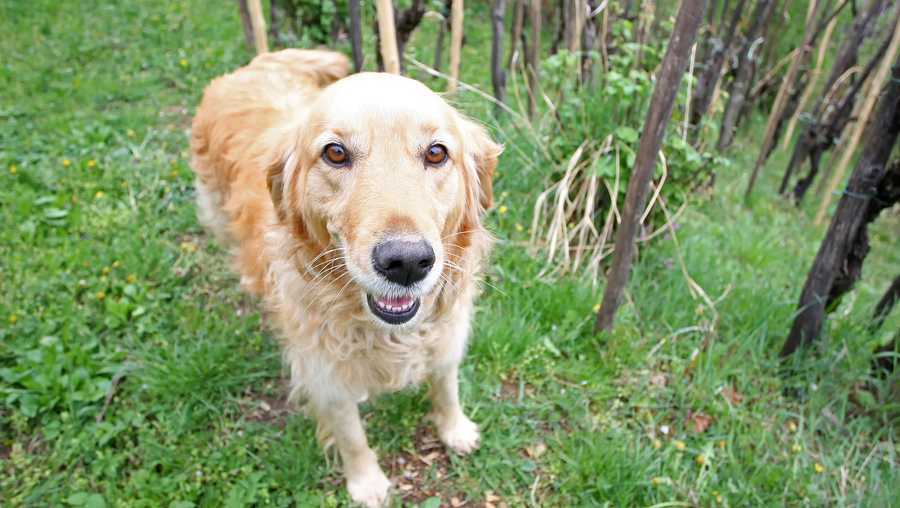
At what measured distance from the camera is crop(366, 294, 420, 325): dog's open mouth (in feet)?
5.80

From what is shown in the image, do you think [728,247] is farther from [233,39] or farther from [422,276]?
[233,39]

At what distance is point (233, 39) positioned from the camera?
229 inches

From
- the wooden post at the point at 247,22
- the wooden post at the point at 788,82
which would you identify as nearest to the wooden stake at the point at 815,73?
the wooden post at the point at 788,82

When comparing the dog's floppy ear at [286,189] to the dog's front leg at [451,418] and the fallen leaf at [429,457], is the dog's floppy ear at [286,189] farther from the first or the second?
the fallen leaf at [429,457]

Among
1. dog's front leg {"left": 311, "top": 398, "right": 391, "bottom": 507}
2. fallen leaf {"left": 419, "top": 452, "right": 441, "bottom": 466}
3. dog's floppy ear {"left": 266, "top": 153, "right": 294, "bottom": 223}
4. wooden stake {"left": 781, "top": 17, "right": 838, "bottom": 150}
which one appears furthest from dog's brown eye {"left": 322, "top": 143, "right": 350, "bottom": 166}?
wooden stake {"left": 781, "top": 17, "right": 838, "bottom": 150}

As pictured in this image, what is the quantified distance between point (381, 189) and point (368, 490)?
1.32 metres

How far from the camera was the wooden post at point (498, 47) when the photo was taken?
3.65m

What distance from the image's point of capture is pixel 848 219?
8.32 ft

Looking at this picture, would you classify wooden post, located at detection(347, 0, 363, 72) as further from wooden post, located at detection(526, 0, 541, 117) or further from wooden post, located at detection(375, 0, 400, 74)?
wooden post, located at detection(526, 0, 541, 117)

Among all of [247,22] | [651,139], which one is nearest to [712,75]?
[651,139]

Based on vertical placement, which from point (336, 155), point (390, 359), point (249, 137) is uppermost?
point (336, 155)

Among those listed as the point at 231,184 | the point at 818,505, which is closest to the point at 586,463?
the point at 818,505

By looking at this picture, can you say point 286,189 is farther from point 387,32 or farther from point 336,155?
point 387,32

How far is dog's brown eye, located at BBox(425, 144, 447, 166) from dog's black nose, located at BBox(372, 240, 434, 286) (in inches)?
15.4
